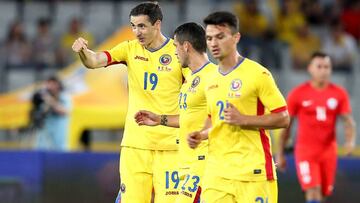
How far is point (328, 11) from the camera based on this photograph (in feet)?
79.3

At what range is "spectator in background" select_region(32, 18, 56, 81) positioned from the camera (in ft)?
70.4

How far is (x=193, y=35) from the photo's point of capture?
9.81 m

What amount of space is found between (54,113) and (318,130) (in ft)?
20.0

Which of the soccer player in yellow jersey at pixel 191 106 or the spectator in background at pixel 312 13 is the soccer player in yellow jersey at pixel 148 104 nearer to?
the soccer player in yellow jersey at pixel 191 106

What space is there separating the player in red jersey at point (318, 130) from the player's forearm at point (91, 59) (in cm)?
456

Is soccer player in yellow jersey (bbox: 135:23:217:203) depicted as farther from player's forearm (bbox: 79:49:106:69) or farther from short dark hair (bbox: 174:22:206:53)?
player's forearm (bbox: 79:49:106:69)

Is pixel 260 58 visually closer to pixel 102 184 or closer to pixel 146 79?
pixel 102 184

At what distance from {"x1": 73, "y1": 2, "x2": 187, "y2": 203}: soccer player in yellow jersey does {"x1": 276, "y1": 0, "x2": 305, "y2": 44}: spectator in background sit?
40.5 feet

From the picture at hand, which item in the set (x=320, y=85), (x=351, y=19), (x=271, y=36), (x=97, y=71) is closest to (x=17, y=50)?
(x=97, y=71)

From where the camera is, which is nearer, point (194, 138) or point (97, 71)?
point (194, 138)

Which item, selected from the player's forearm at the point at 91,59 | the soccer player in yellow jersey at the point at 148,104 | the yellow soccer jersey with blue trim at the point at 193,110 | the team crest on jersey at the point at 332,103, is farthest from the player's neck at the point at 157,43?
the team crest on jersey at the point at 332,103

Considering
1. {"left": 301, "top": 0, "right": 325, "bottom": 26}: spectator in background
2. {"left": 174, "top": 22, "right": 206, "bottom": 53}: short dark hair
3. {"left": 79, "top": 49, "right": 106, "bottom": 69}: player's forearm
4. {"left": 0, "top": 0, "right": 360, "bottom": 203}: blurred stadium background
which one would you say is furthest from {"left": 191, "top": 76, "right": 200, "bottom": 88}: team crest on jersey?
{"left": 301, "top": 0, "right": 325, "bottom": 26}: spectator in background

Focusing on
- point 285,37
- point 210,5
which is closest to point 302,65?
point 285,37

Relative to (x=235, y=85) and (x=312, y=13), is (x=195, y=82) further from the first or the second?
(x=312, y=13)
